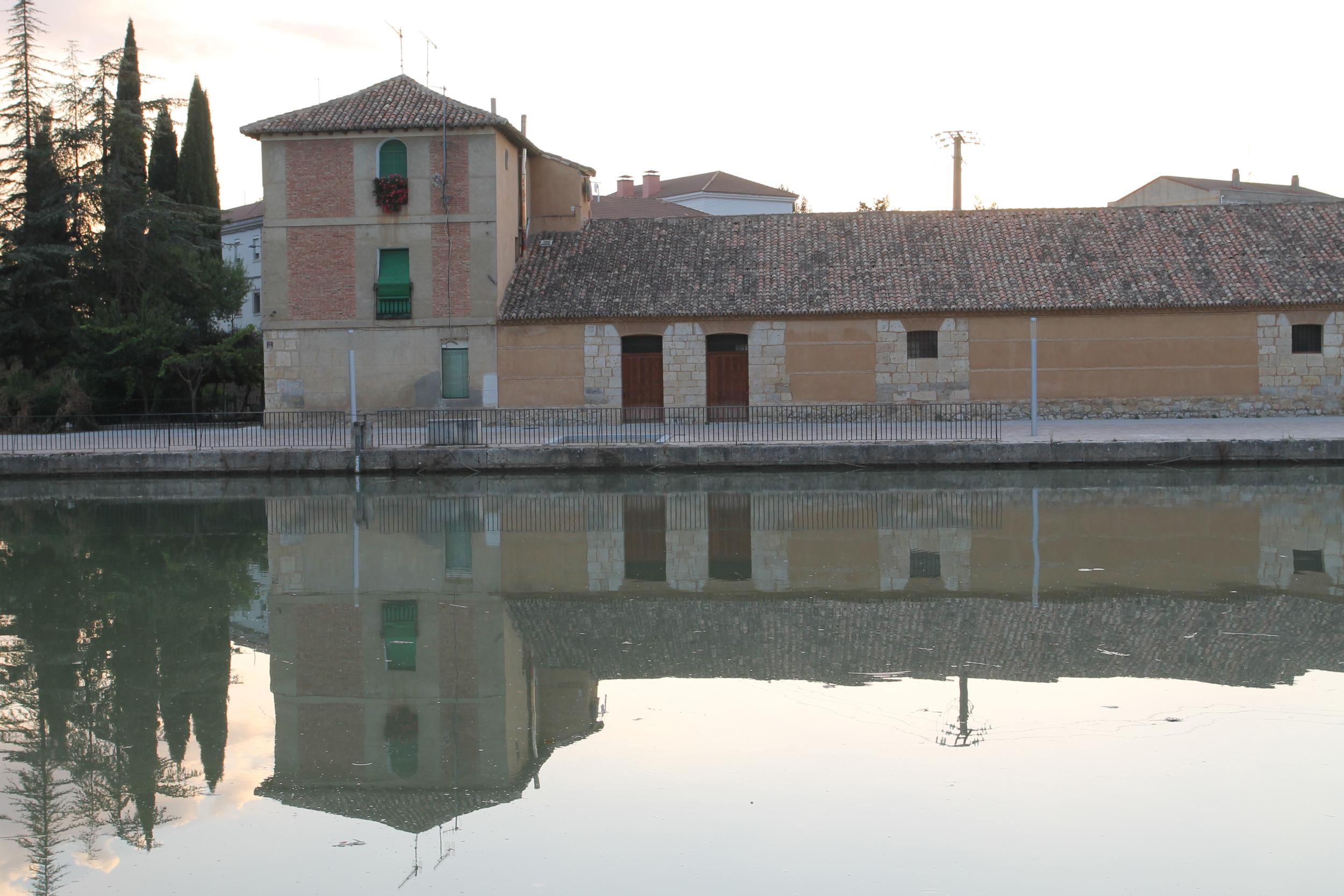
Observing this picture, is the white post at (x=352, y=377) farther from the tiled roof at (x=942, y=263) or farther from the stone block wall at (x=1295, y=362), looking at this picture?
the stone block wall at (x=1295, y=362)

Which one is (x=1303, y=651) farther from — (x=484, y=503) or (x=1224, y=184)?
(x=1224, y=184)

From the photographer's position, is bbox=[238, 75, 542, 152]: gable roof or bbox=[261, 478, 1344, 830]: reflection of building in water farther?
bbox=[238, 75, 542, 152]: gable roof

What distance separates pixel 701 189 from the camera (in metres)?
58.0

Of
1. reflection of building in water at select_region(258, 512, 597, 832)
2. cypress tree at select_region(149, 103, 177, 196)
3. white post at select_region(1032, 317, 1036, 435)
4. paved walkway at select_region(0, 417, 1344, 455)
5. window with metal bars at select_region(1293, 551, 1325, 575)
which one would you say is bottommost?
reflection of building in water at select_region(258, 512, 597, 832)

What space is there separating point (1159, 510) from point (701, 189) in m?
44.2

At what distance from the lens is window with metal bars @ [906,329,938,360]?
27.1 metres

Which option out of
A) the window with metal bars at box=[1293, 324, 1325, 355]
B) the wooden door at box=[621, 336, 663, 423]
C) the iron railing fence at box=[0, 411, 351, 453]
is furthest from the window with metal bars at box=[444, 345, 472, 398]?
the window with metal bars at box=[1293, 324, 1325, 355]

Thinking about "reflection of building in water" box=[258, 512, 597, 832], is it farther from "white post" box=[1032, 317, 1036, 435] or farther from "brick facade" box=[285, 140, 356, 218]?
"brick facade" box=[285, 140, 356, 218]

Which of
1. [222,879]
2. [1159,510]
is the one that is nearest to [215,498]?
[1159,510]

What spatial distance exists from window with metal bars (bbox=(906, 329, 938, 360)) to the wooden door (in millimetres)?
5020

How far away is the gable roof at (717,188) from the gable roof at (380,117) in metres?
30.5

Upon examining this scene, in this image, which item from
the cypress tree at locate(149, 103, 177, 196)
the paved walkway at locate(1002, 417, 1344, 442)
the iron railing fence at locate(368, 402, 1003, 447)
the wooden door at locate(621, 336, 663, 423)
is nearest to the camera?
the paved walkway at locate(1002, 417, 1344, 442)

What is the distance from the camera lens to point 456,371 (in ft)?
90.9

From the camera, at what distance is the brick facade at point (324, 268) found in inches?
1089
